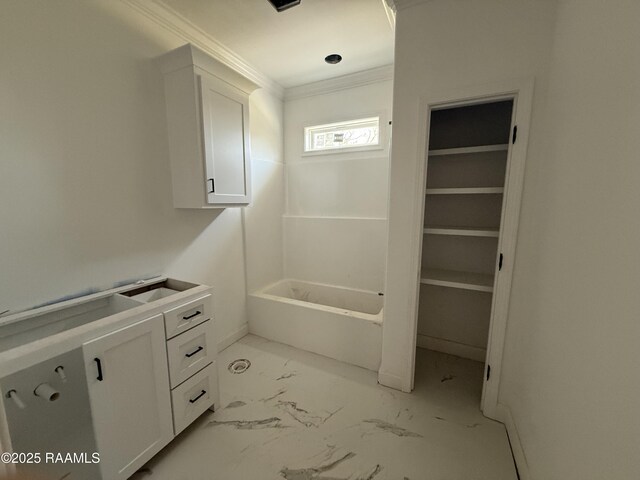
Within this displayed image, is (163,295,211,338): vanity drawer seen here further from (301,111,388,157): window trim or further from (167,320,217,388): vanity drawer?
(301,111,388,157): window trim

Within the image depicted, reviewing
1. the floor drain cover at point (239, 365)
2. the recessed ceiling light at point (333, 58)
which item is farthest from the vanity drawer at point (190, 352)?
the recessed ceiling light at point (333, 58)

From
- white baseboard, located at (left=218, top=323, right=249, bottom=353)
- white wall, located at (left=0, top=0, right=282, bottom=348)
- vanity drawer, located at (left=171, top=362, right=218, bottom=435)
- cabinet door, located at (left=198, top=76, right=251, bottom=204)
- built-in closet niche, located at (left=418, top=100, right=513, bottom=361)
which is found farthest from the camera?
white baseboard, located at (left=218, top=323, right=249, bottom=353)

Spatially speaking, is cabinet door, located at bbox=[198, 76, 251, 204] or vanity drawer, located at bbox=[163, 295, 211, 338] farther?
cabinet door, located at bbox=[198, 76, 251, 204]

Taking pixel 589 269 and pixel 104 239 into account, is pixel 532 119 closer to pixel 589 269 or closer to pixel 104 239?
pixel 589 269

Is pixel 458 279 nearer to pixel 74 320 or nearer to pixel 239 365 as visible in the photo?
pixel 239 365

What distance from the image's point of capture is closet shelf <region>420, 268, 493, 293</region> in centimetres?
183

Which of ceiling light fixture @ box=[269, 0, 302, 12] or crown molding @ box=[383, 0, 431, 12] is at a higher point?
ceiling light fixture @ box=[269, 0, 302, 12]

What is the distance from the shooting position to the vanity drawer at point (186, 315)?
4.67 ft

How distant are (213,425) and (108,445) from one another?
0.61 meters

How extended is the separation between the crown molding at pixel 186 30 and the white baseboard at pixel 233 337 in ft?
7.78

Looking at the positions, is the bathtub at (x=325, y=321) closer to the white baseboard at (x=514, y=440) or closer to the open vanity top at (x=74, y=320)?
the white baseboard at (x=514, y=440)

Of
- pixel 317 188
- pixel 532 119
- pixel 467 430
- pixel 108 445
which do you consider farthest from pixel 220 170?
pixel 467 430

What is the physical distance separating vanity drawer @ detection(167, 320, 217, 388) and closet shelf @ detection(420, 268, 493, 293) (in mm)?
1588

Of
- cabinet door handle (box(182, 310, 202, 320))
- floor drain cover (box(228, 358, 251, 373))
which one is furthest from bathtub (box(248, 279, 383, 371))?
cabinet door handle (box(182, 310, 202, 320))
